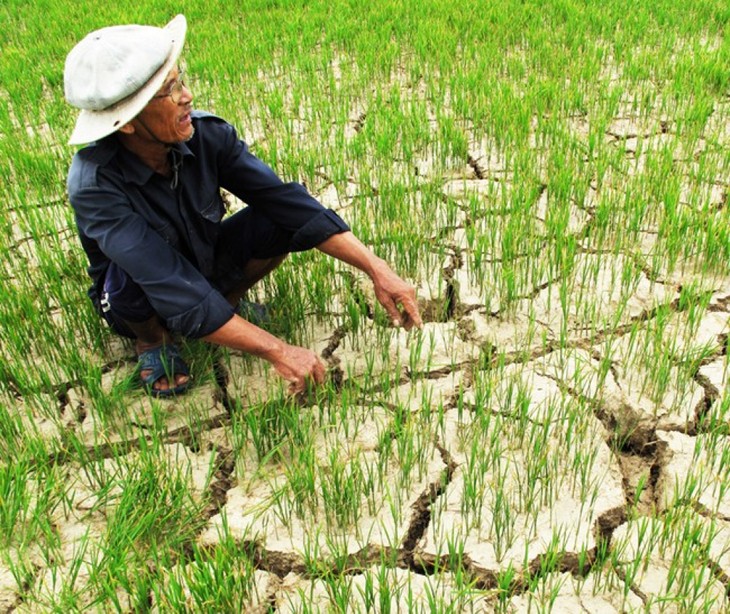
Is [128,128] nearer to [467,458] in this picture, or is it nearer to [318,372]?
[318,372]

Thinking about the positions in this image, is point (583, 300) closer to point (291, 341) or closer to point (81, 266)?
point (291, 341)

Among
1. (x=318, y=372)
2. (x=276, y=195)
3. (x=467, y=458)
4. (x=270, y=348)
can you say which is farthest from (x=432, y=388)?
(x=276, y=195)

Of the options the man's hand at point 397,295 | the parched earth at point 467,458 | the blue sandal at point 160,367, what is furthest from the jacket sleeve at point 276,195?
the blue sandal at point 160,367

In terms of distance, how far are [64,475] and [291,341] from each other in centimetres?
76

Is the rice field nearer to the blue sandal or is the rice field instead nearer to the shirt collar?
the blue sandal

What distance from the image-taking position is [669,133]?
→ 11.3 ft

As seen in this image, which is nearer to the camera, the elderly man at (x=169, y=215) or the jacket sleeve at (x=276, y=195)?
the elderly man at (x=169, y=215)

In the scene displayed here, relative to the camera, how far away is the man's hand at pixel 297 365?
191cm

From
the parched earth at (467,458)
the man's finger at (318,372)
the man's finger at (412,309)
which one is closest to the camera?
the parched earth at (467,458)

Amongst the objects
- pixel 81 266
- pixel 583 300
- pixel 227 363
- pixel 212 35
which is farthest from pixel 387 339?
pixel 212 35

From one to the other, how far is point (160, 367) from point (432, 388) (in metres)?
0.82

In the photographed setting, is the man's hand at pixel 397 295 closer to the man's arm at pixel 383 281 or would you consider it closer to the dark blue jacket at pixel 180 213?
the man's arm at pixel 383 281

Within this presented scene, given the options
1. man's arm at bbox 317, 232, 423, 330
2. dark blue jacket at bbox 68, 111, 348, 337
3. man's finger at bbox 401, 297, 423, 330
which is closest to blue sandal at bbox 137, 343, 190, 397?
dark blue jacket at bbox 68, 111, 348, 337

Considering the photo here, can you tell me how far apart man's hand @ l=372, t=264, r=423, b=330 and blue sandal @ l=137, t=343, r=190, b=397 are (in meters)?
0.62
